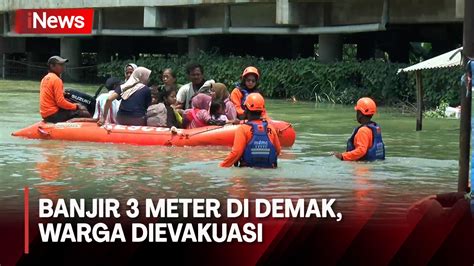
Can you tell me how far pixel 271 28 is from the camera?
30766 millimetres

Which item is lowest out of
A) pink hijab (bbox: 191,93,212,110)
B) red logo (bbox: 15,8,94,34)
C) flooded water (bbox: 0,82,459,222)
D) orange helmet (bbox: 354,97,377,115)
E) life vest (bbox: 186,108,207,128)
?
flooded water (bbox: 0,82,459,222)

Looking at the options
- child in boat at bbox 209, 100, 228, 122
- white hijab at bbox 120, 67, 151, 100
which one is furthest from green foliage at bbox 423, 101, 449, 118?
white hijab at bbox 120, 67, 151, 100

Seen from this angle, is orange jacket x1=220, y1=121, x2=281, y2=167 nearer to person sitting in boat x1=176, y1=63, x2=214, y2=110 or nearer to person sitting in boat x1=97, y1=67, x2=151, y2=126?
person sitting in boat x1=97, y1=67, x2=151, y2=126

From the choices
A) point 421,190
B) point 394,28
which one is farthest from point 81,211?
point 394,28

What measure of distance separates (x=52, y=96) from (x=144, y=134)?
1969 millimetres

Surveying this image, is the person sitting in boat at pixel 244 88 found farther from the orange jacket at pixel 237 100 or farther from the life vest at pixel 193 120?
the life vest at pixel 193 120

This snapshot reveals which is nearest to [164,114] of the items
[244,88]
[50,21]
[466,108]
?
[244,88]

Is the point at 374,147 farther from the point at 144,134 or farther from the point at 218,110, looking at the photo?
the point at 144,134

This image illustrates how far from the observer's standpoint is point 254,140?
37.3 ft

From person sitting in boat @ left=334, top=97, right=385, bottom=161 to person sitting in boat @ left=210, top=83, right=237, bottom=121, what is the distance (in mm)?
3230

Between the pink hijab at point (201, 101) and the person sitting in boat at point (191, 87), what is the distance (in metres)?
0.35

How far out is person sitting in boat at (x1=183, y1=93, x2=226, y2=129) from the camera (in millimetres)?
15574

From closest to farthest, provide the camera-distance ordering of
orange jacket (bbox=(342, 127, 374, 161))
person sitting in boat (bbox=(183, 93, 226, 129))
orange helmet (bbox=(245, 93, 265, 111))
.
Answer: orange helmet (bbox=(245, 93, 265, 111))
orange jacket (bbox=(342, 127, 374, 161))
person sitting in boat (bbox=(183, 93, 226, 129))

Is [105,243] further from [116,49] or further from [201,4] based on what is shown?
[116,49]
